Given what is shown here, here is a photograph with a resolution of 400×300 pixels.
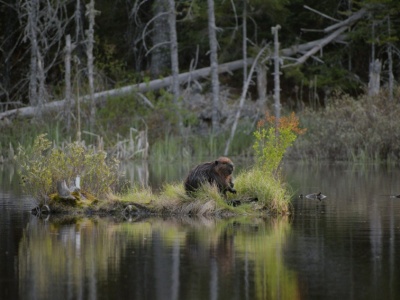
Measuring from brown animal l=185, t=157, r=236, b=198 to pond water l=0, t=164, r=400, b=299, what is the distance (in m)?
0.82

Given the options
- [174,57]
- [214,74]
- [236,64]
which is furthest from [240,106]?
[236,64]

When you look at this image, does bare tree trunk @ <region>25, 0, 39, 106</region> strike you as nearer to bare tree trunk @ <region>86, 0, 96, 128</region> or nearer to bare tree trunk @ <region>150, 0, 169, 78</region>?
bare tree trunk @ <region>86, 0, 96, 128</region>

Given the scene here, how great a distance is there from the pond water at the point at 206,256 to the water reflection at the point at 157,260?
0.01m

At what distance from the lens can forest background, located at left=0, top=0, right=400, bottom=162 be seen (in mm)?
39438

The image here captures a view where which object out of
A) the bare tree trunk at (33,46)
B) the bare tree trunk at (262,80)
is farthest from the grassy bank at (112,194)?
the bare tree trunk at (262,80)

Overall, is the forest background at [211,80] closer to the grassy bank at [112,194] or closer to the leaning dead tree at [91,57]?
the leaning dead tree at [91,57]

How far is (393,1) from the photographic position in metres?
44.1

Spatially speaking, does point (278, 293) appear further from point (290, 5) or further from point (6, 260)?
point (290, 5)

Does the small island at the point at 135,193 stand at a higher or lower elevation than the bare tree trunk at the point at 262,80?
lower

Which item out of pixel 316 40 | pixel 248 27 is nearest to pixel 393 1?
pixel 316 40

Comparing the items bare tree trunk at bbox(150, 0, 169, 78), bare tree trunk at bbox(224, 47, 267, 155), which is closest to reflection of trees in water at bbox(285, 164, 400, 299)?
bare tree trunk at bbox(224, 47, 267, 155)

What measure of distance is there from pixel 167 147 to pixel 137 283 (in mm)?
30269

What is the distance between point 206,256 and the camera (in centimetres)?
1245

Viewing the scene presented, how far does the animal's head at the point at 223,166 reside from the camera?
17558 mm
